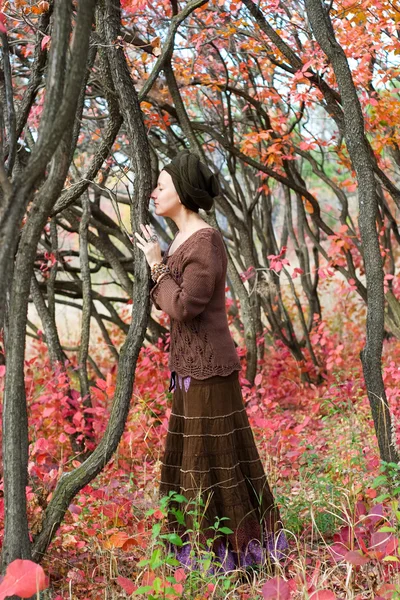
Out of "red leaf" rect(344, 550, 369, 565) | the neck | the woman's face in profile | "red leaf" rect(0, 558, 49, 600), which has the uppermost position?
the woman's face in profile

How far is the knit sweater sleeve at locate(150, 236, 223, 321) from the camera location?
280 centimetres

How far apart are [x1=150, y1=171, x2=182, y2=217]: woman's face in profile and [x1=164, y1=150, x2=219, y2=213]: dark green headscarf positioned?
2cm

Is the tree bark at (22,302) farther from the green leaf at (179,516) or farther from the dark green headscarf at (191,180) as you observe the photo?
the dark green headscarf at (191,180)

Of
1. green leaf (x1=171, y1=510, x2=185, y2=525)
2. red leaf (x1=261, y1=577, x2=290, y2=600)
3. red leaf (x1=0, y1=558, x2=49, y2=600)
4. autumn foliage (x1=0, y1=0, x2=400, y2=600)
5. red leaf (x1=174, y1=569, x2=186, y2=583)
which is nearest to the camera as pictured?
red leaf (x1=0, y1=558, x2=49, y2=600)

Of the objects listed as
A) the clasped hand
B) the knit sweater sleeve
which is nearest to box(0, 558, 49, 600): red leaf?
the knit sweater sleeve

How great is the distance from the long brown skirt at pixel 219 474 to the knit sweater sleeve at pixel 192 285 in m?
0.33

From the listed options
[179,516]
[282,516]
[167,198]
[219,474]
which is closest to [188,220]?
[167,198]

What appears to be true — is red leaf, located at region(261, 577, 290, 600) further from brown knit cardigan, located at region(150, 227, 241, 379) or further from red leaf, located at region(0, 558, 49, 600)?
brown knit cardigan, located at region(150, 227, 241, 379)

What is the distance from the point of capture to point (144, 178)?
2967 millimetres

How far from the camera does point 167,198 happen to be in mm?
2961

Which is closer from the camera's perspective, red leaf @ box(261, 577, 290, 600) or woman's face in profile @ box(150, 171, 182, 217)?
red leaf @ box(261, 577, 290, 600)

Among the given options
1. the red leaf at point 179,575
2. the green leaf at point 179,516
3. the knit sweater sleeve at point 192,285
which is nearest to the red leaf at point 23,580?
the red leaf at point 179,575

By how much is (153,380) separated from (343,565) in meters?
2.92

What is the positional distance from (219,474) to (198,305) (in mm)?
712
